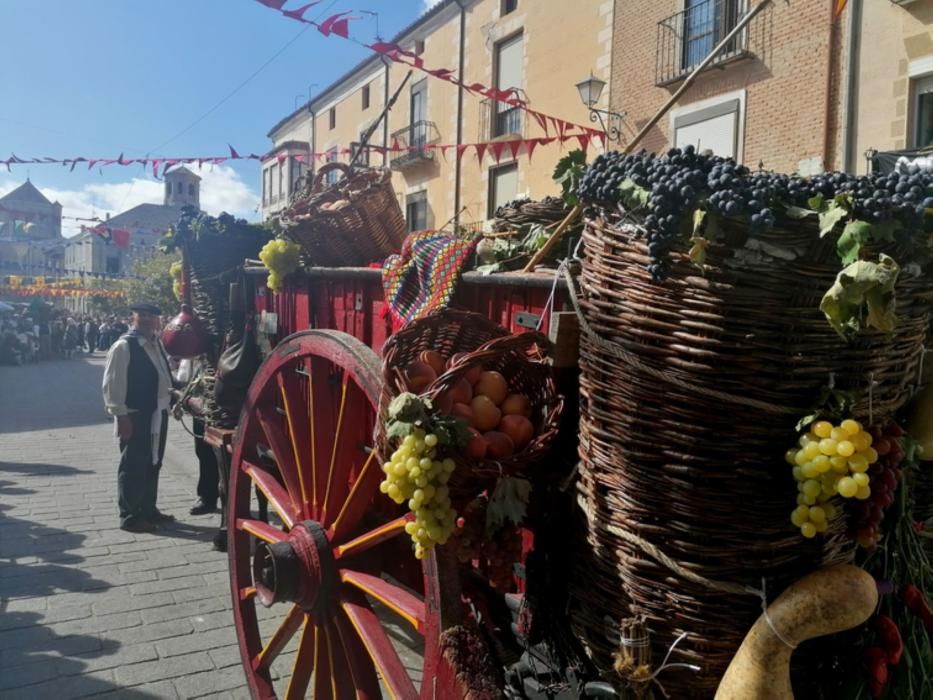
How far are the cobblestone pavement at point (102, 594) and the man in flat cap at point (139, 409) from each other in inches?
9.7

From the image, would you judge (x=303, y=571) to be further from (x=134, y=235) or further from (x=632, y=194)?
(x=134, y=235)

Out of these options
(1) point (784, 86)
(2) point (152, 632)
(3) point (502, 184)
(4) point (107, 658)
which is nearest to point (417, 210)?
(3) point (502, 184)

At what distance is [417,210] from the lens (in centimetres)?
1977

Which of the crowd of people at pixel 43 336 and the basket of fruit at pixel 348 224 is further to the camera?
the crowd of people at pixel 43 336

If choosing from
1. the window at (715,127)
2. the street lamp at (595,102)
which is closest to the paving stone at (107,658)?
the window at (715,127)

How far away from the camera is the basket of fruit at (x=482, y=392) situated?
1521 mm

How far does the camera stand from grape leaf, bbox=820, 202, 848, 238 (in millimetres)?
1115

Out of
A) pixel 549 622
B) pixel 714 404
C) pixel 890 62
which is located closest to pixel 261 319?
pixel 549 622

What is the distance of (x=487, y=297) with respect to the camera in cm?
221

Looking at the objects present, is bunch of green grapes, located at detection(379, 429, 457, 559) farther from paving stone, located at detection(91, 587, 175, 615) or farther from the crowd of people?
the crowd of people

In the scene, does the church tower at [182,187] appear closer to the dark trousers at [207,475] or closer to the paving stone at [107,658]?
the dark trousers at [207,475]

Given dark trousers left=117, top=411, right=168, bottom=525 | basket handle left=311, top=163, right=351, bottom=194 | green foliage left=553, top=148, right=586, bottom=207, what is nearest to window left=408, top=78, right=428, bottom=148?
dark trousers left=117, top=411, right=168, bottom=525

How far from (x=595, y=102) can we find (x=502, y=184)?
4.46m

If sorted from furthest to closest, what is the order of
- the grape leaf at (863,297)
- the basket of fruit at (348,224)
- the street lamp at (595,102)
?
the street lamp at (595,102)
the basket of fruit at (348,224)
the grape leaf at (863,297)
